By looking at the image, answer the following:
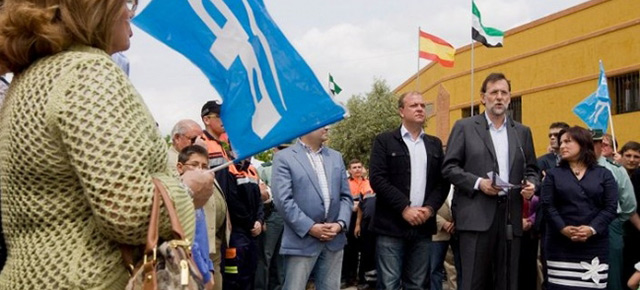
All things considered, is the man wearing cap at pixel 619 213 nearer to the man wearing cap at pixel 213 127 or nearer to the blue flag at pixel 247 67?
the man wearing cap at pixel 213 127

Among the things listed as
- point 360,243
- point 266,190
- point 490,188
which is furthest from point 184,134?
point 360,243

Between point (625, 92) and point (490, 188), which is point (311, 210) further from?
point (625, 92)

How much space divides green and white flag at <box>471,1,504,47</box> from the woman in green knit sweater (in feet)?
65.2

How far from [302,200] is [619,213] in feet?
11.5

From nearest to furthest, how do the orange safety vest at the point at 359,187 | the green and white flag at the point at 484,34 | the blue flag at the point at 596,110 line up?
1. the blue flag at the point at 596,110
2. the orange safety vest at the point at 359,187
3. the green and white flag at the point at 484,34

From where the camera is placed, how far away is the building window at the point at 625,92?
24.9 metres

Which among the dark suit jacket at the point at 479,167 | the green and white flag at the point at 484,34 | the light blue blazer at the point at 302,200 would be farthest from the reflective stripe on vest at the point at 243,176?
the green and white flag at the point at 484,34

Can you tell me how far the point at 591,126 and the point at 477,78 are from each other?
73.5 feet

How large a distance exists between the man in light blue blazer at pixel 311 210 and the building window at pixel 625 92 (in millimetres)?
19909

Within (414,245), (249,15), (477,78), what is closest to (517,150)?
(414,245)

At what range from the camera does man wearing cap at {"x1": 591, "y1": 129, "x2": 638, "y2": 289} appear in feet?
26.2

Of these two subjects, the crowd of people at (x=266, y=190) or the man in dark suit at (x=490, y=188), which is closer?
the crowd of people at (x=266, y=190)

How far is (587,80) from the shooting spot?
27.4 meters

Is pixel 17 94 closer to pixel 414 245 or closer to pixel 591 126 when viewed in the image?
pixel 414 245
